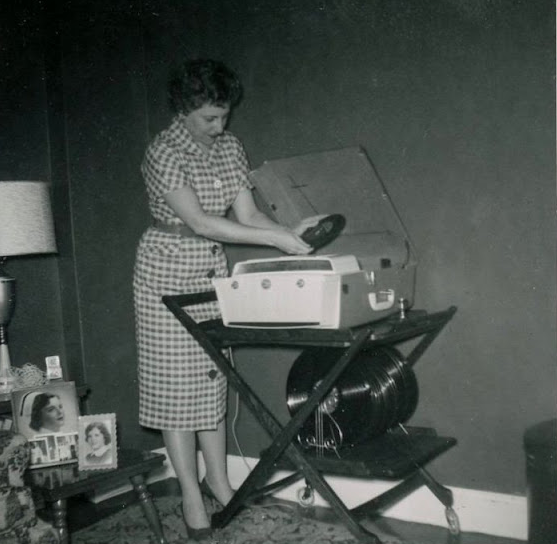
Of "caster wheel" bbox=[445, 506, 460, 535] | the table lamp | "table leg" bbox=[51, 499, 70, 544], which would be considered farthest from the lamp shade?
"caster wheel" bbox=[445, 506, 460, 535]

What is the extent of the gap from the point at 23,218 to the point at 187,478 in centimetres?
118

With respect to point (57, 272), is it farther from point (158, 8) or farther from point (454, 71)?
point (454, 71)

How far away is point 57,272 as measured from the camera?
326 centimetres

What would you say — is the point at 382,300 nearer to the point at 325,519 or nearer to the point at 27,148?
the point at 325,519

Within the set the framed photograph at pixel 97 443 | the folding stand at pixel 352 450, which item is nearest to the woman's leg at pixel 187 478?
the folding stand at pixel 352 450

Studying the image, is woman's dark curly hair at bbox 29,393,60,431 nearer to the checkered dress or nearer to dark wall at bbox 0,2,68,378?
the checkered dress

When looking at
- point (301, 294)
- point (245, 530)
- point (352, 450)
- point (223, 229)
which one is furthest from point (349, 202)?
point (245, 530)

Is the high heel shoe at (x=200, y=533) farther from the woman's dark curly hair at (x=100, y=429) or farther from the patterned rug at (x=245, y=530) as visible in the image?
the woman's dark curly hair at (x=100, y=429)

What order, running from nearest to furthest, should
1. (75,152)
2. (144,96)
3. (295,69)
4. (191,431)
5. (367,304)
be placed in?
(367,304) → (191,431) → (295,69) → (75,152) → (144,96)

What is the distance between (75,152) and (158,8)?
2.66 feet

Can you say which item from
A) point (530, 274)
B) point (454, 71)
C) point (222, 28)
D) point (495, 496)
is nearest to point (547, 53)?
point (454, 71)

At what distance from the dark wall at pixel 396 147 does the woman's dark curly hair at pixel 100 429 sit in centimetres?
63

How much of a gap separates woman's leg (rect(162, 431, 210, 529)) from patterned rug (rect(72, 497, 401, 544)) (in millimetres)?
80

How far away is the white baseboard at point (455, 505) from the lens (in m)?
2.65
